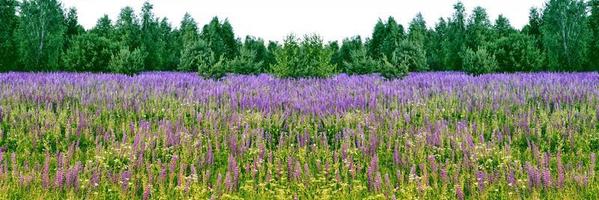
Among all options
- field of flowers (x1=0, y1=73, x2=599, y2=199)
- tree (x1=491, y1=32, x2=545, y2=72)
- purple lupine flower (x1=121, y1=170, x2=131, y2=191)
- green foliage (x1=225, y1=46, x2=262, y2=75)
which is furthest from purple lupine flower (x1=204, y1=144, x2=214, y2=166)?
tree (x1=491, y1=32, x2=545, y2=72)

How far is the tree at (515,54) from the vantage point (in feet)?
78.0

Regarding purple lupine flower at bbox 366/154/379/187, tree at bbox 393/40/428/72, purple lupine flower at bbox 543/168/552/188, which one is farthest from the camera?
tree at bbox 393/40/428/72

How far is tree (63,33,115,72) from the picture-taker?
24438 millimetres

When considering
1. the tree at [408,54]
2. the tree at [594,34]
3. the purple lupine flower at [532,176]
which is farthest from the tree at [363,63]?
the purple lupine flower at [532,176]

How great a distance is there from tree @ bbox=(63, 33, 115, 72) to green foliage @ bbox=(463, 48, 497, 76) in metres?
14.8

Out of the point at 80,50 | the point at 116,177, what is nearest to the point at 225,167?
the point at 116,177

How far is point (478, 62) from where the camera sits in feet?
67.5

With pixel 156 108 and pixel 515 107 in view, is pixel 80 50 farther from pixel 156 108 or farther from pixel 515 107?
pixel 515 107

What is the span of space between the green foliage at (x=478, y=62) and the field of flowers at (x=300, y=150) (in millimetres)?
9070

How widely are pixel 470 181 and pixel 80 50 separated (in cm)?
2278

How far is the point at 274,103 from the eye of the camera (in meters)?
10.0

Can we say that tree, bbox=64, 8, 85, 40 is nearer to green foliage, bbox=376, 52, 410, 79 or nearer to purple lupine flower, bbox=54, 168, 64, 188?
green foliage, bbox=376, 52, 410, 79

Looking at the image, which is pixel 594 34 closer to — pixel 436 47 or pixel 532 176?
pixel 436 47

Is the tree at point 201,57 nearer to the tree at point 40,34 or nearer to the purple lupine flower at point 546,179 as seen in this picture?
the tree at point 40,34
